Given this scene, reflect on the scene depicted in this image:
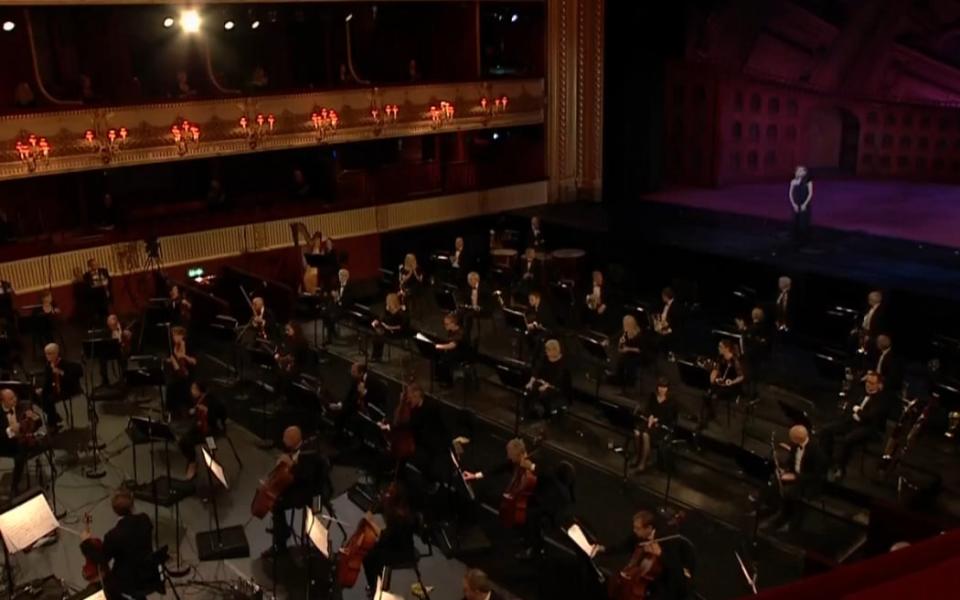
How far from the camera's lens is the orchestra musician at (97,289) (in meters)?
16.2

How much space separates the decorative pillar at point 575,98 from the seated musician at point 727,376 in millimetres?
12116

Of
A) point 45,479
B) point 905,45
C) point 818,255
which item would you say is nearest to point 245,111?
point 45,479

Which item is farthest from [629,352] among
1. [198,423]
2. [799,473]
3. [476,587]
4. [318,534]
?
[476,587]

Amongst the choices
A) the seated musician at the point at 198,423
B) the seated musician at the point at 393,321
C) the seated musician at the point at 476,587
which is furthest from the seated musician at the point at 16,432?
the seated musician at the point at 476,587

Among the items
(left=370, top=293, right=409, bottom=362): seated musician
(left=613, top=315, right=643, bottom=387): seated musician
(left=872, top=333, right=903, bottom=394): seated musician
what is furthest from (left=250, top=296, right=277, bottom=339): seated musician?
(left=872, top=333, right=903, bottom=394): seated musician

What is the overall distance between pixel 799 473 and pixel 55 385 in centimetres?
909

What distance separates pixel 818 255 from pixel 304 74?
13113 mm

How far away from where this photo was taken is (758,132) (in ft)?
76.9

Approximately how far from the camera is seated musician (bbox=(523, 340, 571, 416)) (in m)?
12.2

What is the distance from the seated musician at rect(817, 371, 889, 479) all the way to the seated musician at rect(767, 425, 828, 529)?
3.00ft

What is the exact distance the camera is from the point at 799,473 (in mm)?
9625

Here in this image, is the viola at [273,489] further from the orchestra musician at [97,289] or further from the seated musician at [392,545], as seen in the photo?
the orchestra musician at [97,289]

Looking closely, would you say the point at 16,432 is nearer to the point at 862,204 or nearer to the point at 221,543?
the point at 221,543

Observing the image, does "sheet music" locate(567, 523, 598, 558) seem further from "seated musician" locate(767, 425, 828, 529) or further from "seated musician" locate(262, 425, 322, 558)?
"seated musician" locate(262, 425, 322, 558)
